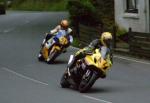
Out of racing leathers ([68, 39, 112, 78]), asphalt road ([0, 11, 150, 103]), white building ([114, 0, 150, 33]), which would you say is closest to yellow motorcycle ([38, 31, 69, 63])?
asphalt road ([0, 11, 150, 103])

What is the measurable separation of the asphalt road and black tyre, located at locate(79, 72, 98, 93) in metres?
0.17

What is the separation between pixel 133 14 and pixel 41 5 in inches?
2055

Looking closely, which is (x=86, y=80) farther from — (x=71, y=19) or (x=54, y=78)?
(x=71, y=19)

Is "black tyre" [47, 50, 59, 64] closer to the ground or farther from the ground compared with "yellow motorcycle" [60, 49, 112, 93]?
closer to the ground

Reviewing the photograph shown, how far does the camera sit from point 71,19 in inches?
1345

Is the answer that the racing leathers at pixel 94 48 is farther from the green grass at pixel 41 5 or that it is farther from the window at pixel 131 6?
the green grass at pixel 41 5

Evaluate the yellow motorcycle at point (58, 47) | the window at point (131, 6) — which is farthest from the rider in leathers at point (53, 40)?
the window at point (131, 6)

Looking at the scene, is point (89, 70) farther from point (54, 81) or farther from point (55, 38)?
point (55, 38)

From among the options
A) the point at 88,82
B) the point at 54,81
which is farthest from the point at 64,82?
the point at 54,81

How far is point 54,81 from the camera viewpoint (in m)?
18.6

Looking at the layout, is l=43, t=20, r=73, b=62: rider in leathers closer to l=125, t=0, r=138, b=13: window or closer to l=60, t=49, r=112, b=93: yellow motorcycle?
l=60, t=49, r=112, b=93: yellow motorcycle

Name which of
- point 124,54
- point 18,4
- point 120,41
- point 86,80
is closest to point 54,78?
point 86,80

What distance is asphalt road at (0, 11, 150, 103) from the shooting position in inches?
599

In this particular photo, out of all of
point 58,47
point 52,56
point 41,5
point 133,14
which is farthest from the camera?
point 41,5
